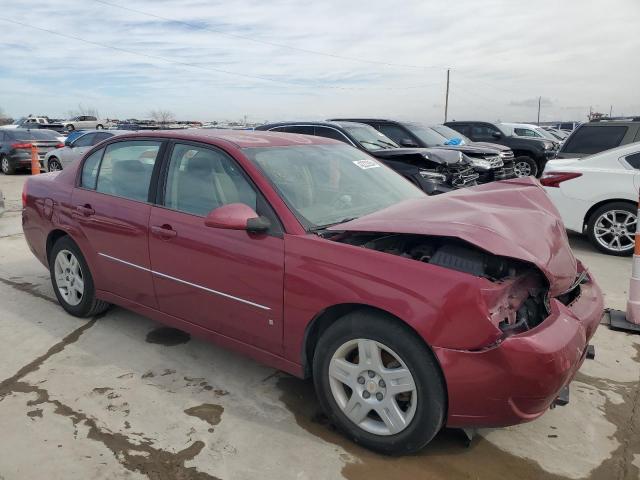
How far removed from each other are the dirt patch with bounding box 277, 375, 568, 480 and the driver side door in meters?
0.71

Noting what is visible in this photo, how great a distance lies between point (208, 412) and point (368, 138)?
7.13m

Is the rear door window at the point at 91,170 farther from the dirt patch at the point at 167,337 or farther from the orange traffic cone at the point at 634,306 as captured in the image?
the orange traffic cone at the point at 634,306

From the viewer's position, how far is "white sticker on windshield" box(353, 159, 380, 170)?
12.8ft

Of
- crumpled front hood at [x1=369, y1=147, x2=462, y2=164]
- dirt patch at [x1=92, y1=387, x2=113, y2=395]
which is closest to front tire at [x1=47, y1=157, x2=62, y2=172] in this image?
crumpled front hood at [x1=369, y1=147, x2=462, y2=164]

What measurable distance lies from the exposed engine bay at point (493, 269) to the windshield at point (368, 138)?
6319 mm

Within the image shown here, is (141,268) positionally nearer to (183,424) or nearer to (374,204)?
(183,424)

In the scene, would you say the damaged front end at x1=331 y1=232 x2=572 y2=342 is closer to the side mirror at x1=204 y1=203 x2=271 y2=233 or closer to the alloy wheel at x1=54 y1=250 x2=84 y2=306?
the side mirror at x1=204 y1=203 x2=271 y2=233

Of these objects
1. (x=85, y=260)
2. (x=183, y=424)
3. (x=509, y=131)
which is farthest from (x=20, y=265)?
(x=509, y=131)

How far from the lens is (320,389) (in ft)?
9.29

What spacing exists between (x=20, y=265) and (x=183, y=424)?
14.1 ft

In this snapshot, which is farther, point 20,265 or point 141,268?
point 20,265

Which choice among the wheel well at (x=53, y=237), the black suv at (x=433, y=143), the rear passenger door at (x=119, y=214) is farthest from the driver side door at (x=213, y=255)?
the black suv at (x=433, y=143)

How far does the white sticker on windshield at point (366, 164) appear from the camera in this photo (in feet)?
12.8

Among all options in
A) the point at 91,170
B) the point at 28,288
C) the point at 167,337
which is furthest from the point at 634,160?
the point at 28,288
